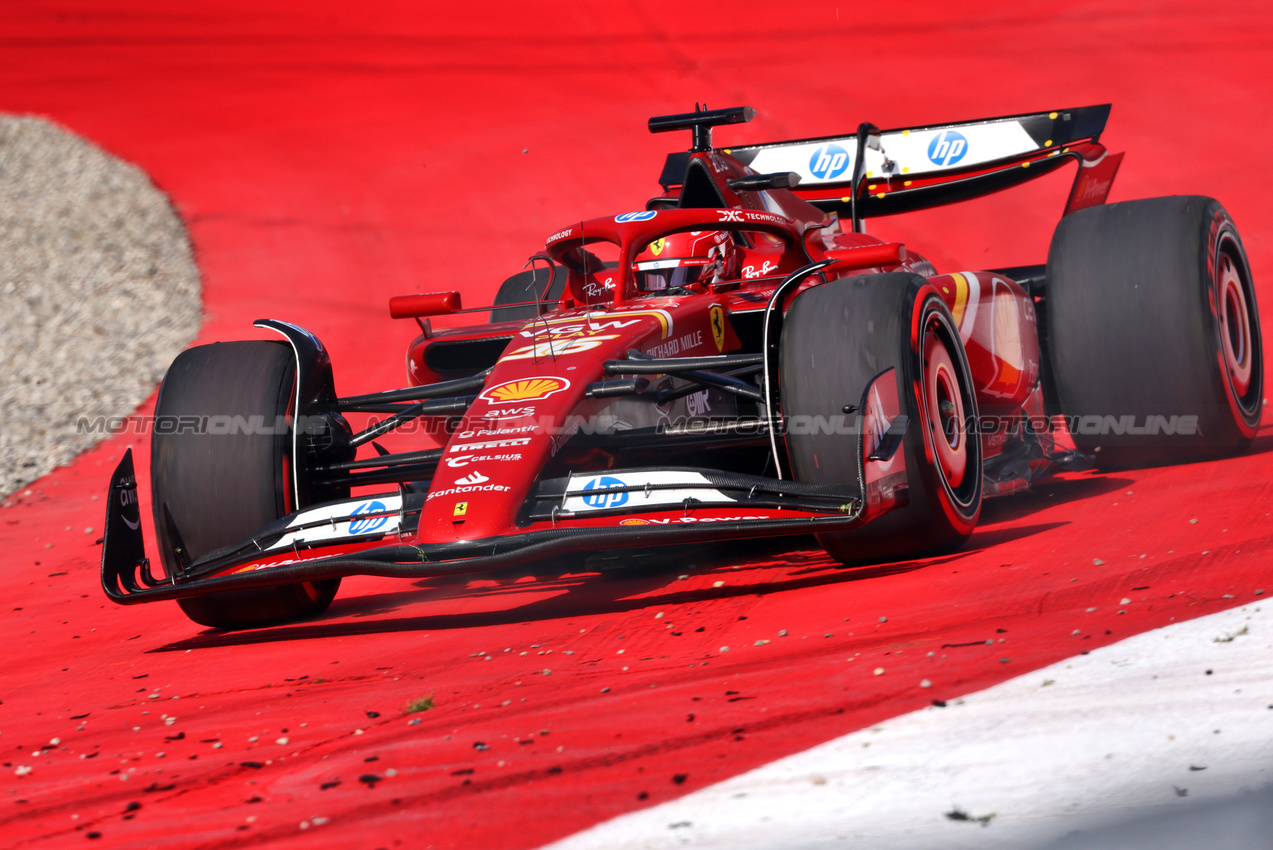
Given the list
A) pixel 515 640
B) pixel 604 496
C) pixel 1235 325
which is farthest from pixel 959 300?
pixel 515 640

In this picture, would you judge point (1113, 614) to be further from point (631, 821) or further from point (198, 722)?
point (198, 722)

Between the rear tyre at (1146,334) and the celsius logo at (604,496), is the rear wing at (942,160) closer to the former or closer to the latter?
the rear tyre at (1146,334)

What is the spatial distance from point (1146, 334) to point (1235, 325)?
2.89 feet

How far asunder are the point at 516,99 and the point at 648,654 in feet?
68.4

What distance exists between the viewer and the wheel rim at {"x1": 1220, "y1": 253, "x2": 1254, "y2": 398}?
627 cm

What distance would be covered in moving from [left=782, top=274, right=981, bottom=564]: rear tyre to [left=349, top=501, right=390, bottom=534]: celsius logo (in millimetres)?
1459

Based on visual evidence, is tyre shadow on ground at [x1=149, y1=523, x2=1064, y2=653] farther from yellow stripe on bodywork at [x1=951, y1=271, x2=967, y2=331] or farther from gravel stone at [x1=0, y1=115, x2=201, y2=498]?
gravel stone at [x1=0, y1=115, x2=201, y2=498]

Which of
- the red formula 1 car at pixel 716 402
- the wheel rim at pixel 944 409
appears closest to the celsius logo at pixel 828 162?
the red formula 1 car at pixel 716 402

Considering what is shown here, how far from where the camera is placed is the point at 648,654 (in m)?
3.70

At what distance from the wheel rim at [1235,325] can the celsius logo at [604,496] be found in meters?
3.52

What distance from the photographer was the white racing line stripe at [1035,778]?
2.19 m

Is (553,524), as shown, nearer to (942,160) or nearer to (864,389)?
(864,389)

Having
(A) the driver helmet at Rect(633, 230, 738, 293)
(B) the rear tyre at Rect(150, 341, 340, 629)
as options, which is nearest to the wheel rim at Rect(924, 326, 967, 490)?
(A) the driver helmet at Rect(633, 230, 738, 293)

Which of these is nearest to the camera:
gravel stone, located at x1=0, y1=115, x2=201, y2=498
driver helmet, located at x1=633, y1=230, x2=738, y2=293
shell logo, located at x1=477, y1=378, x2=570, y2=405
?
shell logo, located at x1=477, y1=378, x2=570, y2=405
